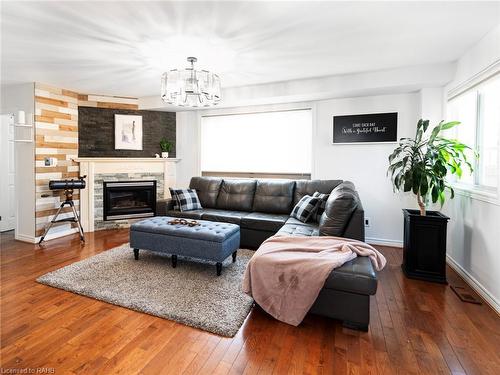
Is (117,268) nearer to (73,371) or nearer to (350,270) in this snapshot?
(73,371)

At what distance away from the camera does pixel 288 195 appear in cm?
415

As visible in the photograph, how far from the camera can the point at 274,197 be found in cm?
421

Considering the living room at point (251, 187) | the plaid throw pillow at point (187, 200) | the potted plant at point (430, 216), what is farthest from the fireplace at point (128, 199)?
the potted plant at point (430, 216)

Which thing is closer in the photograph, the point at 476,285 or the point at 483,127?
the point at 476,285

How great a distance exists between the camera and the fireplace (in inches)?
191

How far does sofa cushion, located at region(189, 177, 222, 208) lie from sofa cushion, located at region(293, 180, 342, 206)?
1.38 metres

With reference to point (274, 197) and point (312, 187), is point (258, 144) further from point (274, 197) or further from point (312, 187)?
point (312, 187)

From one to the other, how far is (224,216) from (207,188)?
3.09 feet

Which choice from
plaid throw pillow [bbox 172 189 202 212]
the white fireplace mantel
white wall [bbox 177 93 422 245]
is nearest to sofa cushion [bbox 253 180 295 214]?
white wall [bbox 177 93 422 245]

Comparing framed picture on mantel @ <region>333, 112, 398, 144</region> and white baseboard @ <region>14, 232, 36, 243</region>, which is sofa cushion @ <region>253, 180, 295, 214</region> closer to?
framed picture on mantel @ <region>333, 112, 398, 144</region>

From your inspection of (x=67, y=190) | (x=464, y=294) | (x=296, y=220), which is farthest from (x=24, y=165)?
(x=464, y=294)

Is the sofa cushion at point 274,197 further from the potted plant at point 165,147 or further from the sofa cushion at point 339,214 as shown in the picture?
the potted plant at point 165,147

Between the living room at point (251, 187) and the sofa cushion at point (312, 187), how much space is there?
33 mm

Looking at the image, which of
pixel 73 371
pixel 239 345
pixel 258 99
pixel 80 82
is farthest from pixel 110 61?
pixel 239 345
